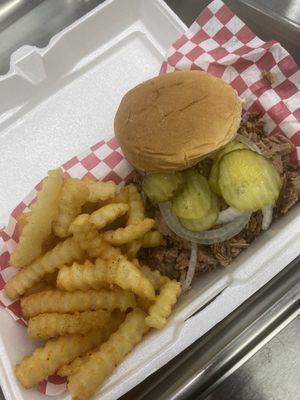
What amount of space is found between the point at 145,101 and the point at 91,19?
807 mm

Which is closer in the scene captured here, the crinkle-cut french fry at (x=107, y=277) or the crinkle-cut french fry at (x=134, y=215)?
the crinkle-cut french fry at (x=107, y=277)

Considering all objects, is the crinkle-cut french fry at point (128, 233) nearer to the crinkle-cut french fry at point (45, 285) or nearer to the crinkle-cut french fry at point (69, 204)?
the crinkle-cut french fry at point (69, 204)

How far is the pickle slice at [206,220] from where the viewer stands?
1463 millimetres

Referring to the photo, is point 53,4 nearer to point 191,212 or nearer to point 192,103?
point 192,103

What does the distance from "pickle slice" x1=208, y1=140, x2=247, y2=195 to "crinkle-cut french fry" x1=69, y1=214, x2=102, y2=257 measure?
1.26ft

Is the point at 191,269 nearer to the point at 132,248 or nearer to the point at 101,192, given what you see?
the point at 132,248

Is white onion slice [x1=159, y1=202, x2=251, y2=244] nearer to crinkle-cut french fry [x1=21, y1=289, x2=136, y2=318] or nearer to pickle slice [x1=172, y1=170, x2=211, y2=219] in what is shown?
pickle slice [x1=172, y1=170, x2=211, y2=219]

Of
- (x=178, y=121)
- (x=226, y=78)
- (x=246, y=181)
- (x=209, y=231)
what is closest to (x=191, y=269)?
(x=209, y=231)

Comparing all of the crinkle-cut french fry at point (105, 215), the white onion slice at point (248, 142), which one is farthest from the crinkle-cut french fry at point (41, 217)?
the white onion slice at point (248, 142)

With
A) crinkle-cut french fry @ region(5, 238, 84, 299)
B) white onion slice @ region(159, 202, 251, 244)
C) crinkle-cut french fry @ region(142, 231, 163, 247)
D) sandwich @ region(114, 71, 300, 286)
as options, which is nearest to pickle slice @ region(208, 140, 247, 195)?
sandwich @ region(114, 71, 300, 286)

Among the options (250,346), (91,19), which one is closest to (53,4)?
(91,19)

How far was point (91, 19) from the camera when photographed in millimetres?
2070

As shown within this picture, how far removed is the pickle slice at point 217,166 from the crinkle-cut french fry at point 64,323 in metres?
0.50

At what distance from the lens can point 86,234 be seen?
1.34 m
